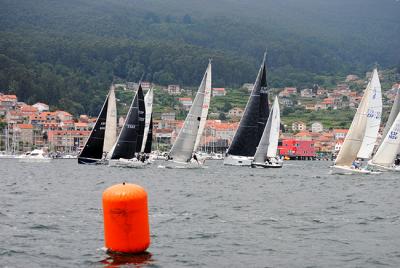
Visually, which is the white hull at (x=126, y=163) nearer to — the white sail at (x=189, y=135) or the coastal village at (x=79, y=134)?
the white sail at (x=189, y=135)

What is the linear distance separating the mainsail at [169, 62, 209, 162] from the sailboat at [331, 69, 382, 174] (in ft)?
37.2

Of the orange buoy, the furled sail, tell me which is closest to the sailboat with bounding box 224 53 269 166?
the furled sail

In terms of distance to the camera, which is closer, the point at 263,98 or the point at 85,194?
the point at 85,194

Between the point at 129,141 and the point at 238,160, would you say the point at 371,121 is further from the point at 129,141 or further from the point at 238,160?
the point at 129,141

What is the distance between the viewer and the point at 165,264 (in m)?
20.1

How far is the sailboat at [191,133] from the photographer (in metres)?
67.0

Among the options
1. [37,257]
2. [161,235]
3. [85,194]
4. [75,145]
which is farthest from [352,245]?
[75,145]

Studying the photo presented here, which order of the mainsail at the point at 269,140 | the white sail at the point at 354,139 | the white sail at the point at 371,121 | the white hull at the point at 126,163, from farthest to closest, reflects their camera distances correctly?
the mainsail at the point at 269,140, the white hull at the point at 126,163, the white sail at the point at 371,121, the white sail at the point at 354,139

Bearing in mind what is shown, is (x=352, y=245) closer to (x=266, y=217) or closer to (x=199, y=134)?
(x=266, y=217)

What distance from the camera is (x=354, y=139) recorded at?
5984 cm

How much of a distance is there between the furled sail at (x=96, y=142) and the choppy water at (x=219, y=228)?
3139 centimetres

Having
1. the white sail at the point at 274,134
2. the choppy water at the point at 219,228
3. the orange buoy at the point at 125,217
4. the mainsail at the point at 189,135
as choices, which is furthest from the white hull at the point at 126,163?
the orange buoy at the point at 125,217

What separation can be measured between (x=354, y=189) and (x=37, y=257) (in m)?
26.7

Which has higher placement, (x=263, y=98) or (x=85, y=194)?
(x=263, y=98)
